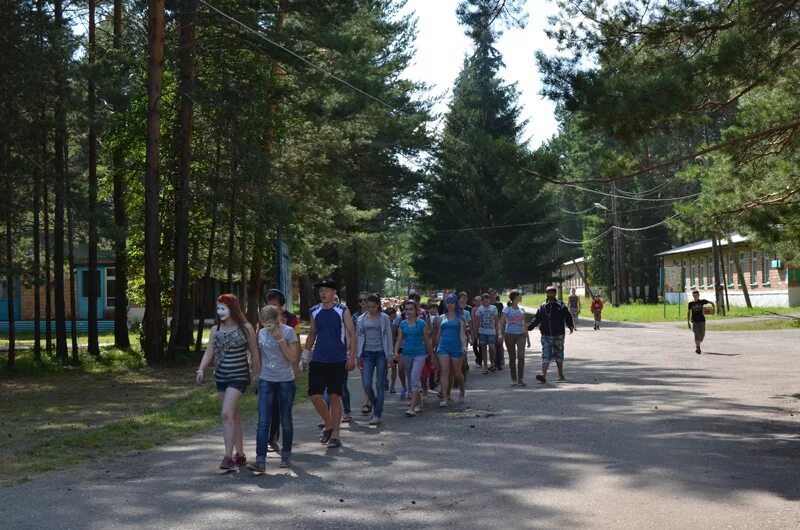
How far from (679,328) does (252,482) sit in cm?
3611

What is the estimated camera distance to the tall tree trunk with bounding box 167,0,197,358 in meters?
→ 25.7

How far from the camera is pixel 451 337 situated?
595 inches

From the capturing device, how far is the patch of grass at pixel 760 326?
39938 millimetres

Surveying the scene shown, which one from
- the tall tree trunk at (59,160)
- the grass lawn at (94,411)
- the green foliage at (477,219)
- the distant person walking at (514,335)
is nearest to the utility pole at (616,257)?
the green foliage at (477,219)

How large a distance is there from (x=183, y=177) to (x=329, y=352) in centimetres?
1611

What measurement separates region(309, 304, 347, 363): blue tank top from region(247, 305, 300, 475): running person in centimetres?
112

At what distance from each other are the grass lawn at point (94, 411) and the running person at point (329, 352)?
211 cm

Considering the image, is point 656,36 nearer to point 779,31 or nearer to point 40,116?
point 779,31

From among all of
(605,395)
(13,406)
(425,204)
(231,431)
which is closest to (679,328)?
(425,204)

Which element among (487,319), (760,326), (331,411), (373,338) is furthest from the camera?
(760,326)

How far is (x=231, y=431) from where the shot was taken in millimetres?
9320

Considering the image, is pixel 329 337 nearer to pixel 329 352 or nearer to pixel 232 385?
pixel 329 352

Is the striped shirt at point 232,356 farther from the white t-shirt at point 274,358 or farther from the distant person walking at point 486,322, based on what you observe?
the distant person walking at point 486,322

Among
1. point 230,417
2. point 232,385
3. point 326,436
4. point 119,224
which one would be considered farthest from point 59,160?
point 230,417
